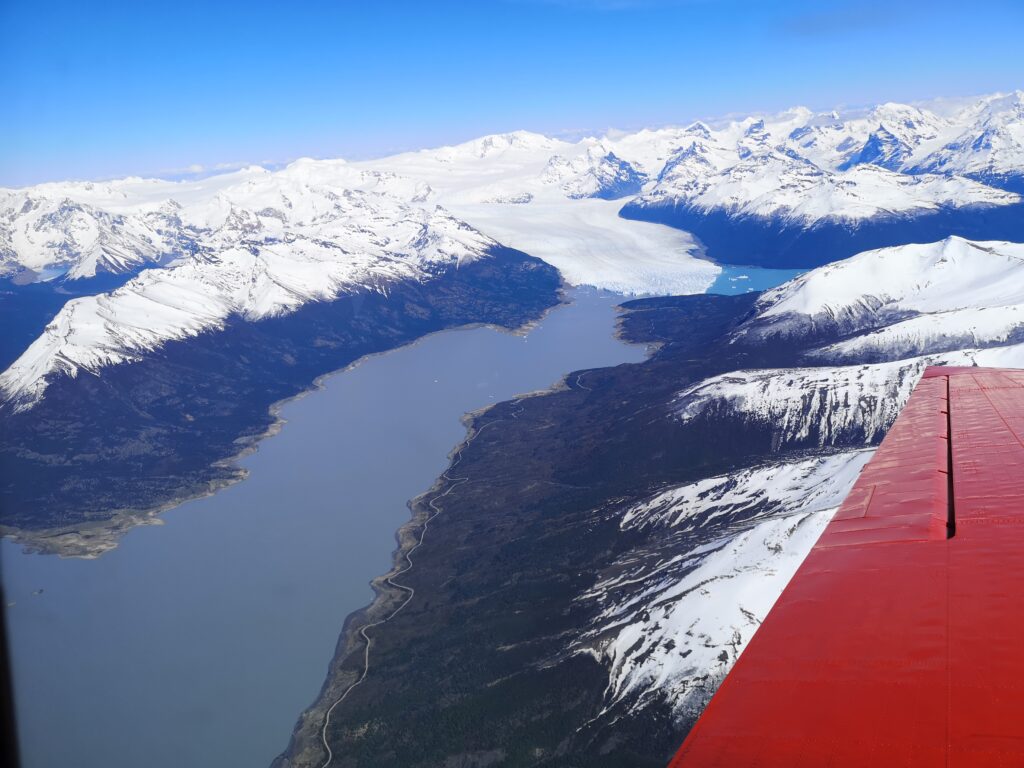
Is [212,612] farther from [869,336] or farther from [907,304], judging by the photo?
[907,304]

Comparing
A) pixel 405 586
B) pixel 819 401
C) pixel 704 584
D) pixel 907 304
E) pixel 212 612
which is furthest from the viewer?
pixel 907 304

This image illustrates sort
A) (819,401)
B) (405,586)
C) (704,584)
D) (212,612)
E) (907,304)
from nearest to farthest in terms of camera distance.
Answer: (704,584)
(405,586)
(212,612)
(819,401)
(907,304)

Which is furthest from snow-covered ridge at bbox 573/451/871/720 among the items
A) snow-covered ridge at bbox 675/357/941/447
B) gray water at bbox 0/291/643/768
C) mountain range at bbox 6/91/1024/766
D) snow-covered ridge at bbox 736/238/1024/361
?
snow-covered ridge at bbox 736/238/1024/361

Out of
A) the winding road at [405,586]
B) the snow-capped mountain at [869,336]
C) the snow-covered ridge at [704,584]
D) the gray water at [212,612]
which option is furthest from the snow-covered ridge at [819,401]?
the gray water at [212,612]

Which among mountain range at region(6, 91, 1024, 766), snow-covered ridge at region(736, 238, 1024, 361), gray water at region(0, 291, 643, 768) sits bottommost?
gray water at region(0, 291, 643, 768)

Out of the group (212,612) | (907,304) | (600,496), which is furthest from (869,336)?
(212,612)

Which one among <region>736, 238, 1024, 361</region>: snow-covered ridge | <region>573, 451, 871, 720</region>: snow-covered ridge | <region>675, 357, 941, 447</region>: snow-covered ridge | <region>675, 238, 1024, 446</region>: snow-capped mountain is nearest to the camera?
<region>573, 451, 871, 720</region>: snow-covered ridge

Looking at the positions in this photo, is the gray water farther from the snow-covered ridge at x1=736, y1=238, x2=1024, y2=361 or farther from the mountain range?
the snow-covered ridge at x1=736, y1=238, x2=1024, y2=361
